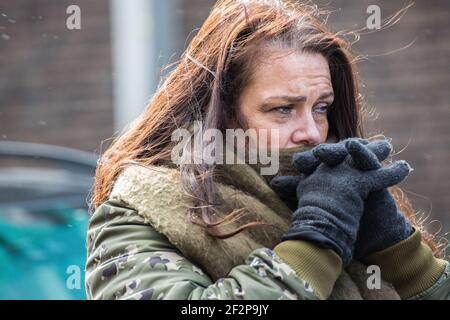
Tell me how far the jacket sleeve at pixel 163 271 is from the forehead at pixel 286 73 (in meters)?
0.46

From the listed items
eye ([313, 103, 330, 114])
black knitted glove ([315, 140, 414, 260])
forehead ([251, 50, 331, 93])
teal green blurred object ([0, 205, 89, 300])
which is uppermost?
forehead ([251, 50, 331, 93])

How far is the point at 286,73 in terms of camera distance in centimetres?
232

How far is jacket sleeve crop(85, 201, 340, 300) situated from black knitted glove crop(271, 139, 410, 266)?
39mm

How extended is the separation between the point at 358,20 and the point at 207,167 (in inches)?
175

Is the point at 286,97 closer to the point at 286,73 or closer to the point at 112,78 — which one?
the point at 286,73

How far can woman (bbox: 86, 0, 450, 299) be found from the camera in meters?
1.98

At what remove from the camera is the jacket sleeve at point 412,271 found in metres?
2.20

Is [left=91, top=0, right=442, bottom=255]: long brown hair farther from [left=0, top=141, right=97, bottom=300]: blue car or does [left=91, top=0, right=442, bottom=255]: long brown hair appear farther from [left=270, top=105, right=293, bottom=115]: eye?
[left=0, top=141, right=97, bottom=300]: blue car

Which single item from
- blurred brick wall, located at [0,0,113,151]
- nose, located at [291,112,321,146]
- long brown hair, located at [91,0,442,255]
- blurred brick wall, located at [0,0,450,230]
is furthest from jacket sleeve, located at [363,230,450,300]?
blurred brick wall, located at [0,0,113,151]

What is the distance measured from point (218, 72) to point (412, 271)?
0.64m

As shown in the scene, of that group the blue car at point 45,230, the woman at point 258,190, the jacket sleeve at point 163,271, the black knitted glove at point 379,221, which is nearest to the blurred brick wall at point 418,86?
the blue car at point 45,230

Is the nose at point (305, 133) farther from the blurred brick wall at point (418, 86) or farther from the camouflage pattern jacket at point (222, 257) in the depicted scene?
the blurred brick wall at point (418, 86)

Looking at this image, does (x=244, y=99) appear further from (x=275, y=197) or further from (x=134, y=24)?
(x=134, y=24)

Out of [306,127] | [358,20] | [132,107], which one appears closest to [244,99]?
[306,127]
